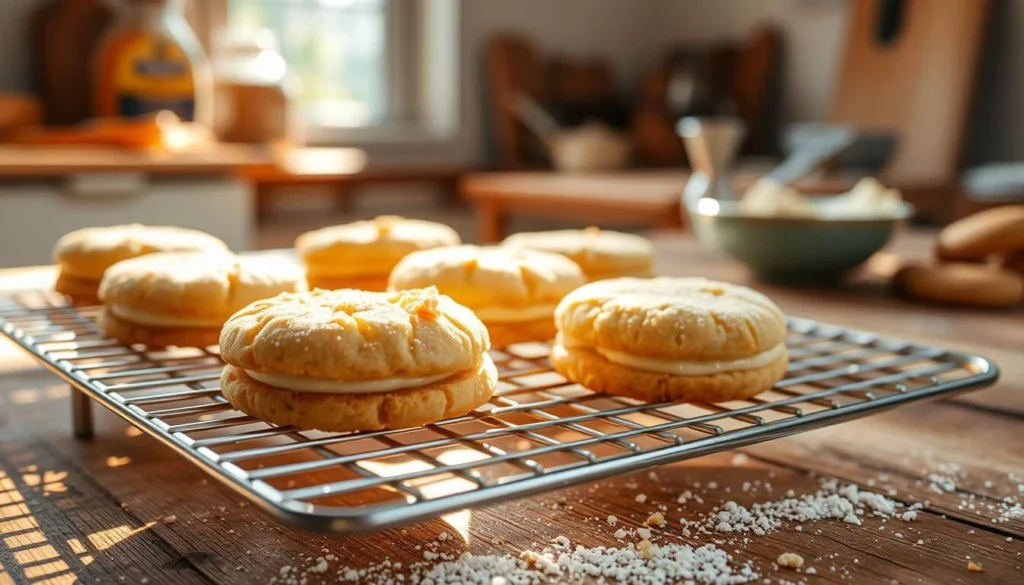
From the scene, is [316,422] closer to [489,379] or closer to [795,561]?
[489,379]

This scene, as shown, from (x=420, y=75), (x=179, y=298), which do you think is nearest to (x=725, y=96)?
(x=420, y=75)

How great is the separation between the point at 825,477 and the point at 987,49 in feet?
10.7

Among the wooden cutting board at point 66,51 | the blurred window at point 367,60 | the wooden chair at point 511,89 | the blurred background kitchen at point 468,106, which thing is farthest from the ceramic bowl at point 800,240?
the wooden chair at point 511,89

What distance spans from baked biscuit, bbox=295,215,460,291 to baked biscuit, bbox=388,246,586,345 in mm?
164

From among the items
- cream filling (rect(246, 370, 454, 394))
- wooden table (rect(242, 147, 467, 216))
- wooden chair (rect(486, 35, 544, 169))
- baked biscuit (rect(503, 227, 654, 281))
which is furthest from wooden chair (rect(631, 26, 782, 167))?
cream filling (rect(246, 370, 454, 394))

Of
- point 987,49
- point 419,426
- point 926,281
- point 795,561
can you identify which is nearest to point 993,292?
point 926,281

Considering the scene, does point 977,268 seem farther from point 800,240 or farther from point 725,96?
point 725,96

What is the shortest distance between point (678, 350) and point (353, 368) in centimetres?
27

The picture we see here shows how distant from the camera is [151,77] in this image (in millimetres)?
2707

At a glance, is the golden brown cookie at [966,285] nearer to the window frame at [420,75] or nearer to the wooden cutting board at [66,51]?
the wooden cutting board at [66,51]

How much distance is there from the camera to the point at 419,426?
27.1 inches

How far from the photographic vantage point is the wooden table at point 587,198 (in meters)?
2.53

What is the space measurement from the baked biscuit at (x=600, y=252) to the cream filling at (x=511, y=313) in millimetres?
192

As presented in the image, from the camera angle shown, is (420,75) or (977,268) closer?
(977,268)
